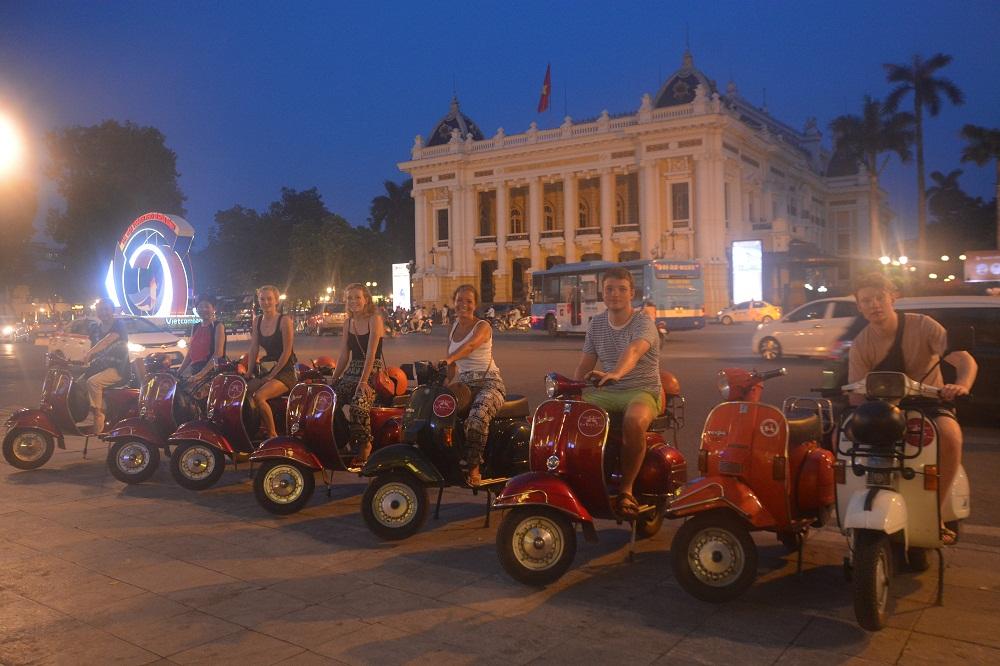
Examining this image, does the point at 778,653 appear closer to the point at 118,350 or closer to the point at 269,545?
the point at 269,545

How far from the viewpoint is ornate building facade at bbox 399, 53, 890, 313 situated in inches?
2041

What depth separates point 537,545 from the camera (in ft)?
16.1

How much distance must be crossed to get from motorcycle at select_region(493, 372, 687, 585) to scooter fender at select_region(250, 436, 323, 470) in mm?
2184

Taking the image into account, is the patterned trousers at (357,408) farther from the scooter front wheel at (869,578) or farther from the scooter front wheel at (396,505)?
the scooter front wheel at (869,578)

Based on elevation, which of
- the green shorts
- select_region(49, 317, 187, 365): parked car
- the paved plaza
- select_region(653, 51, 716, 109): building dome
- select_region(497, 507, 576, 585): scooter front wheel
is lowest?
the paved plaza

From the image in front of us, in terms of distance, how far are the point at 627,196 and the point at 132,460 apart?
53021 mm

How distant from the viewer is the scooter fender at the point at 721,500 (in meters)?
4.52

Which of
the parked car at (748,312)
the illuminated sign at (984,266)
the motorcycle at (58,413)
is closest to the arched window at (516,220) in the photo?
the parked car at (748,312)

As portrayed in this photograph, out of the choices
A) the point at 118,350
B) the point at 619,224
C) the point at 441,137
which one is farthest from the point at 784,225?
the point at 118,350

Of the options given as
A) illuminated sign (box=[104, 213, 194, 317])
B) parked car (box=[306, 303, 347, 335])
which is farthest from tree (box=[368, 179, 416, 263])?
illuminated sign (box=[104, 213, 194, 317])

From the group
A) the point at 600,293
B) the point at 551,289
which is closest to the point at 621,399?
the point at 600,293

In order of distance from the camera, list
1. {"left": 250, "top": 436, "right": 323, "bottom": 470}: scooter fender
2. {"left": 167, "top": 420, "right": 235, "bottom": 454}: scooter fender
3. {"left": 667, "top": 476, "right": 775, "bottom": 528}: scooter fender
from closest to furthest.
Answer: {"left": 667, "top": 476, "right": 775, "bottom": 528}: scooter fender, {"left": 250, "top": 436, "right": 323, "bottom": 470}: scooter fender, {"left": 167, "top": 420, "right": 235, "bottom": 454}: scooter fender

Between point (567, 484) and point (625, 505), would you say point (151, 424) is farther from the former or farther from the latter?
point (625, 505)

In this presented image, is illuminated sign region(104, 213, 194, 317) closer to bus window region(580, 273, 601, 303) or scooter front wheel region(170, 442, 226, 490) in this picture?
scooter front wheel region(170, 442, 226, 490)
